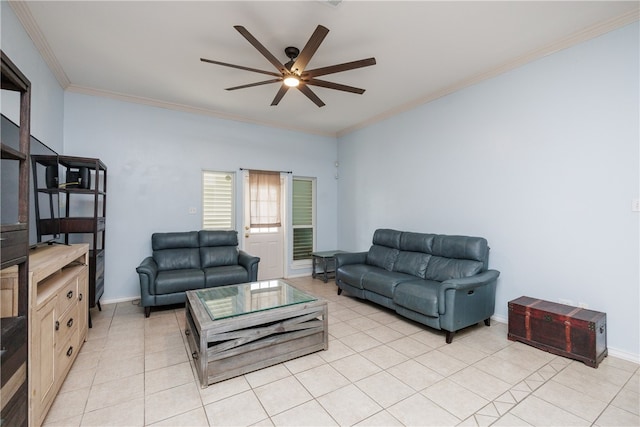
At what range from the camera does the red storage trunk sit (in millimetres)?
2340

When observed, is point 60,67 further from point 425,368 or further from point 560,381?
point 560,381

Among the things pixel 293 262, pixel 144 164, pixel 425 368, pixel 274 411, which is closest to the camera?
pixel 274 411

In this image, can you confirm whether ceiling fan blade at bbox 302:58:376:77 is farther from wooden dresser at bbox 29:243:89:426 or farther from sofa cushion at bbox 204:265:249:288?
sofa cushion at bbox 204:265:249:288

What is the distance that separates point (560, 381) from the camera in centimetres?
215

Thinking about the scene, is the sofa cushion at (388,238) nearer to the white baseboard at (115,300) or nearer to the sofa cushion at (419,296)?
the sofa cushion at (419,296)

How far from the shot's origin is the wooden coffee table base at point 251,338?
6.94ft

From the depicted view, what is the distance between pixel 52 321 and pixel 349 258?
3316 mm

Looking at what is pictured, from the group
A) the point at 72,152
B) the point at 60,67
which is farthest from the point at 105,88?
the point at 72,152

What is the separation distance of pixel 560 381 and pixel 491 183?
2044 millimetres

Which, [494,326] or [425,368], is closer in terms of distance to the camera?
[425,368]

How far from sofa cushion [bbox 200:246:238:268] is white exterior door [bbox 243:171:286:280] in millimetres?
698

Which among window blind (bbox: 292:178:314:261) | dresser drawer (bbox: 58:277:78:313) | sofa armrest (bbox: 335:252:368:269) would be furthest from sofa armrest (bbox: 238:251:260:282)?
dresser drawer (bbox: 58:277:78:313)

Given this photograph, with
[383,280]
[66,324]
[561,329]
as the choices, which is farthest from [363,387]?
[66,324]

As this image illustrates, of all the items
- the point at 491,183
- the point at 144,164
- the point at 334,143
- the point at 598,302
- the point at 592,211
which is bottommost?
the point at 598,302
